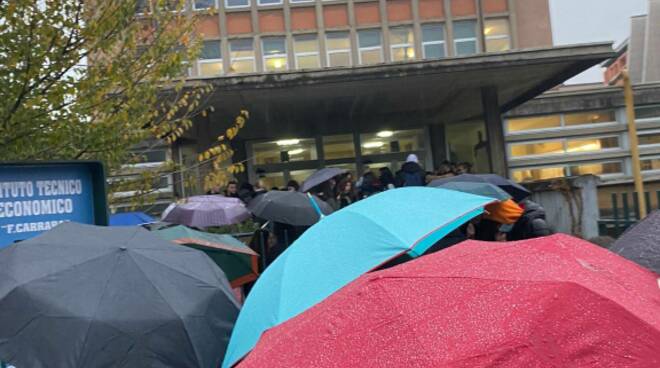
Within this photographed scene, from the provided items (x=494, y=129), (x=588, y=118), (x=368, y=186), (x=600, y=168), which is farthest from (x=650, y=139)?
(x=368, y=186)

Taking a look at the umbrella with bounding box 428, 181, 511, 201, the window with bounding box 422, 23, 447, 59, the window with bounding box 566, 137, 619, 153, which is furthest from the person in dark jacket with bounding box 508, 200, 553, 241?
the window with bounding box 422, 23, 447, 59

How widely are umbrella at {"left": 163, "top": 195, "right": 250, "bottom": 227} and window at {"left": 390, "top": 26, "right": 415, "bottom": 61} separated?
20872 mm

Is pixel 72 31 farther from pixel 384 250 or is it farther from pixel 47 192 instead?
pixel 384 250

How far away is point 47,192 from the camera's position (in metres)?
4.06

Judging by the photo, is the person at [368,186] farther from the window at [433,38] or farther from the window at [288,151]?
the window at [433,38]

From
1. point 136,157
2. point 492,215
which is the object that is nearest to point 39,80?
point 136,157

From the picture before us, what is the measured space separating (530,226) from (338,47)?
23.0 meters

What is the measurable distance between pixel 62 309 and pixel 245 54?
87.5 feet

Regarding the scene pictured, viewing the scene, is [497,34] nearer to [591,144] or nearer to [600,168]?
[591,144]

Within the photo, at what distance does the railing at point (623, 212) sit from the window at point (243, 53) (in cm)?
2188

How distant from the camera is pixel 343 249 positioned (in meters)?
3.55

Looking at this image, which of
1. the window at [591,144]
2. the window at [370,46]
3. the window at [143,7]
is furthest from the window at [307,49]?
the window at [143,7]

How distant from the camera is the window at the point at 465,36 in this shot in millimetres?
29406

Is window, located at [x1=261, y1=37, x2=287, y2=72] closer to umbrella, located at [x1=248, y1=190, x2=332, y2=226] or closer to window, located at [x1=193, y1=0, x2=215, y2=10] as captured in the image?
window, located at [x1=193, y1=0, x2=215, y2=10]
